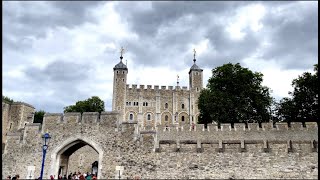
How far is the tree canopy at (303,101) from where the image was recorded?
96.9ft

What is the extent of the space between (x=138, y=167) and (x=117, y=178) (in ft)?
3.62

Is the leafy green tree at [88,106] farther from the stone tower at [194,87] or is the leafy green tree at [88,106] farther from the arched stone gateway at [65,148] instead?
the arched stone gateway at [65,148]

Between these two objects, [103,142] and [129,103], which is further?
[129,103]

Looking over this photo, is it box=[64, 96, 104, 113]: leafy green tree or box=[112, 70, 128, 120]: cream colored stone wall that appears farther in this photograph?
box=[112, 70, 128, 120]: cream colored stone wall

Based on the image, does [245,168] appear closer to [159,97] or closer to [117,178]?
[117,178]

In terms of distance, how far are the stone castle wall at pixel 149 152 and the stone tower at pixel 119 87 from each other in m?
50.5

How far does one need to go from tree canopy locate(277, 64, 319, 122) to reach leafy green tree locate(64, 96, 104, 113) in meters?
32.2

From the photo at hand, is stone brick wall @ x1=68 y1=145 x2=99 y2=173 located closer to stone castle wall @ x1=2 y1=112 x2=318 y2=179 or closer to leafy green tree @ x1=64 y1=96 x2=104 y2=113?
stone castle wall @ x1=2 y1=112 x2=318 y2=179

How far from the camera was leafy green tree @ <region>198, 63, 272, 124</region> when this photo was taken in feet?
110

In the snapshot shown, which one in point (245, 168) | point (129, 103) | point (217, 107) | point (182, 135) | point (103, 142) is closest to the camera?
point (245, 168)

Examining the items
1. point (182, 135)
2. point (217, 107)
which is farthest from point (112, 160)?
point (217, 107)

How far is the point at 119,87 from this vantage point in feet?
221

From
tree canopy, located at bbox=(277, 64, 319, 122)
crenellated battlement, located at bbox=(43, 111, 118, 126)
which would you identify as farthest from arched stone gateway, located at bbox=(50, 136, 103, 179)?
tree canopy, located at bbox=(277, 64, 319, 122)

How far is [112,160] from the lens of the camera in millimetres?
15023
